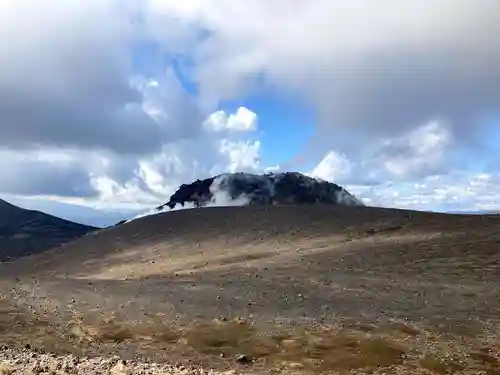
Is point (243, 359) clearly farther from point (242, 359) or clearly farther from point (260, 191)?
point (260, 191)

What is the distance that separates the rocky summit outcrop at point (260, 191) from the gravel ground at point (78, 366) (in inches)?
2530

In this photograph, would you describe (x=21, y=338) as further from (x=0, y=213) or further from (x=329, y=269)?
(x=0, y=213)

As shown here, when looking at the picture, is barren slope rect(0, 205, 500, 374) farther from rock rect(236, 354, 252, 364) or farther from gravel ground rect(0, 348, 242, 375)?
gravel ground rect(0, 348, 242, 375)

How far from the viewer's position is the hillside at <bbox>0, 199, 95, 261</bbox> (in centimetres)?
12469

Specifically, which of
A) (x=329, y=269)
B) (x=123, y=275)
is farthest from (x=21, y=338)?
(x=123, y=275)

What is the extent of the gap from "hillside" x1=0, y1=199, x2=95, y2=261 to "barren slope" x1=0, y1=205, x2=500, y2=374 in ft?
279

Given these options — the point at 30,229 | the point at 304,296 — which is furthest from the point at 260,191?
the point at 30,229

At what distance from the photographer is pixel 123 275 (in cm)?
3125

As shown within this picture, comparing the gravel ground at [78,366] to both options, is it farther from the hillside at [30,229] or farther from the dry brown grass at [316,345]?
the hillside at [30,229]

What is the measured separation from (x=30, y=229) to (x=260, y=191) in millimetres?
92076

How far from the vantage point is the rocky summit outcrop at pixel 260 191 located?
79375 mm

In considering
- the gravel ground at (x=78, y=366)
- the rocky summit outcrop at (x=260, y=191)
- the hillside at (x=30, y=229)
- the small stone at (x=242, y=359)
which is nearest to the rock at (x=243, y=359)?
the small stone at (x=242, y=359)

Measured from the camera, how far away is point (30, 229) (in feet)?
508

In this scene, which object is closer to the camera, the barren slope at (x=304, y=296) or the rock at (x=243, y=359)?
the rock at (x=243, y=359)
